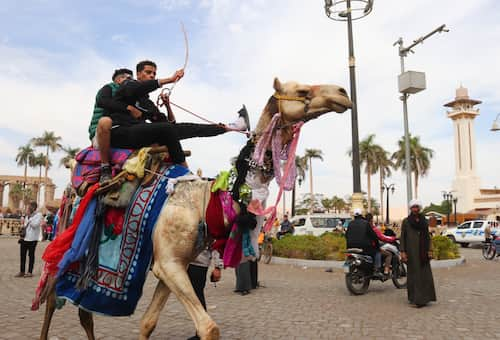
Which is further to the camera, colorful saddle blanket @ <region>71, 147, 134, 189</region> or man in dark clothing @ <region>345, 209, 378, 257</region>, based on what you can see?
man in dark clothing @ <region>345, 209, 378, 257</region>

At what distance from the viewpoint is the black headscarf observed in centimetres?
880

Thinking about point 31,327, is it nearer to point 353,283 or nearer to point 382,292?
→ point 353,283

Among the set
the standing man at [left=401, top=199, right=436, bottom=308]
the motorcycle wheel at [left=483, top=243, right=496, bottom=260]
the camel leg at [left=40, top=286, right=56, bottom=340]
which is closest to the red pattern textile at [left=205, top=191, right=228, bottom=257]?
the camel leg at [left=40, top=286, right=56, bottom=340]

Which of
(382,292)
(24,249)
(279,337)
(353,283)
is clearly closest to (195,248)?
(279,337)

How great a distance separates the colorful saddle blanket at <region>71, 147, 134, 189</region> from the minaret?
79104mm

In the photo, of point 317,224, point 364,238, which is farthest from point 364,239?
point 317,224

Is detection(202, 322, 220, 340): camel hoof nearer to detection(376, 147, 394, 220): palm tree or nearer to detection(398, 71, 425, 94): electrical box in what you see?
detection(398, 71, 425, 94): electrical box

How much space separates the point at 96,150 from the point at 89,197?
529mm

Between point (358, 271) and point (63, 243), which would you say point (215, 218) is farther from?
point (358, 271)

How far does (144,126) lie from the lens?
3990 millimetres

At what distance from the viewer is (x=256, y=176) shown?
3.81 meters

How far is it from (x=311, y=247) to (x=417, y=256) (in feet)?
24.4

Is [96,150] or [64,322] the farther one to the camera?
[64,322]

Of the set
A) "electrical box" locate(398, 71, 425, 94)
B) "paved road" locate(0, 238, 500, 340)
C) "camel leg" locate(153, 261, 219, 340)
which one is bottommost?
"paved road" locate(0, 238, 500, 340)
